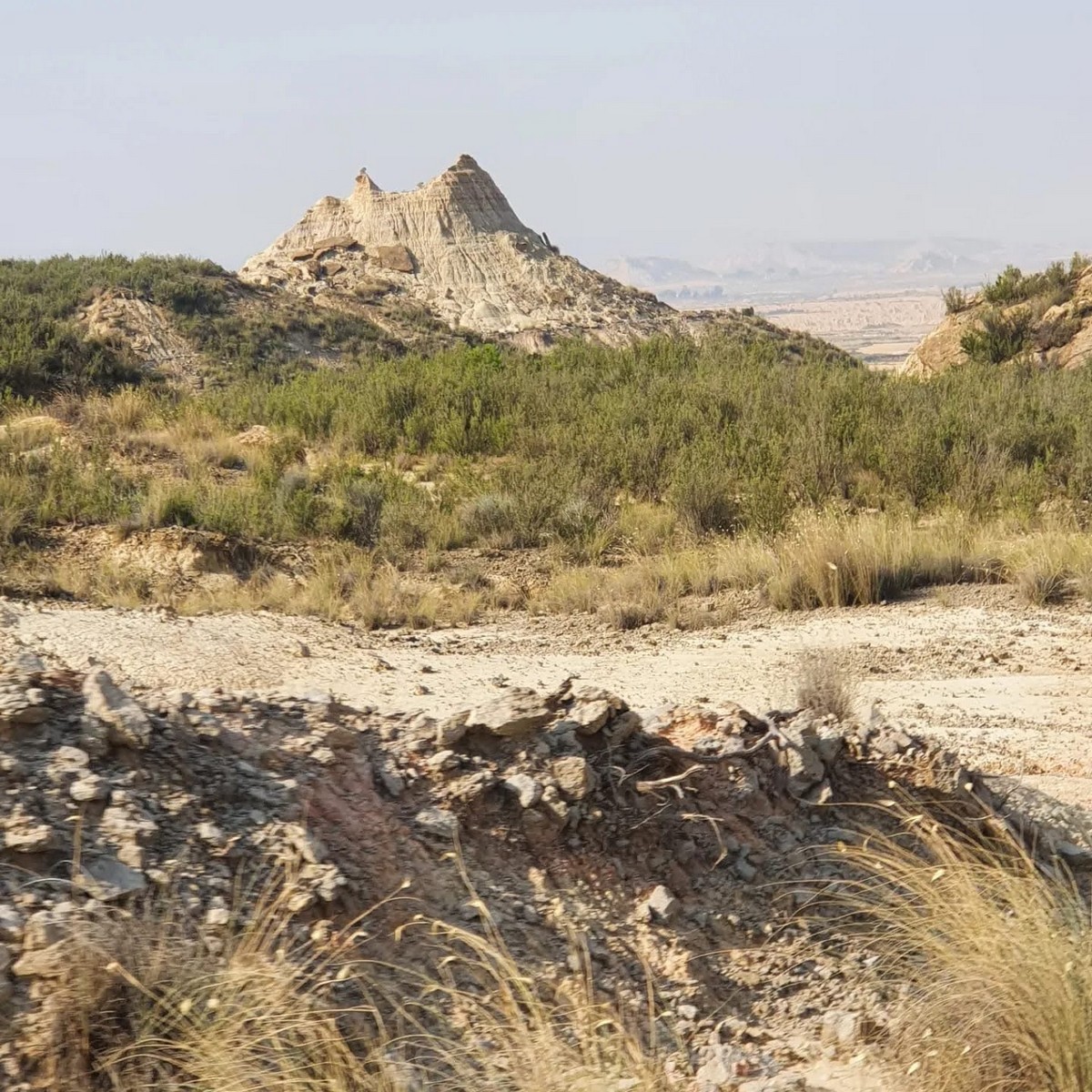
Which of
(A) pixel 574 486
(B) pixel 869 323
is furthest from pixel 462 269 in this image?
(B) pixel 869 323

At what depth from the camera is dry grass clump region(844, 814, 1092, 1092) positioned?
9.25 ft

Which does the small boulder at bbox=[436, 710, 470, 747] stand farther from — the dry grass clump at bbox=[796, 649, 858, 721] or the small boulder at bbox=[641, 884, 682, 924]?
the dry grass clump at bbox=[796, 649, 858, 721]

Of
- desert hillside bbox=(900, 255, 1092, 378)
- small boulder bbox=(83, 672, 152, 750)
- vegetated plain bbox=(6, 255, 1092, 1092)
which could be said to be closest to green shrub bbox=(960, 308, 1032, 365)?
desert hillside bbox=(900, 255, 1092, 378)

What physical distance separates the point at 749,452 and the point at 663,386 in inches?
155

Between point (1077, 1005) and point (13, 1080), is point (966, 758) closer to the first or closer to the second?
point (1077, 1005)

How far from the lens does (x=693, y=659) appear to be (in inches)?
279

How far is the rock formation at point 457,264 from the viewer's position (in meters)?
37.1

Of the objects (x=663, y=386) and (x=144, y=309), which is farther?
(x=144, y=309)

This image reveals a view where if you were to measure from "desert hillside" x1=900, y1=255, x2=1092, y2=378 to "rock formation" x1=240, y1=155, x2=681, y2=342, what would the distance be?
15.9m

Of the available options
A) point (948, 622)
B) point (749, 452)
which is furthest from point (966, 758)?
point (749, 452)

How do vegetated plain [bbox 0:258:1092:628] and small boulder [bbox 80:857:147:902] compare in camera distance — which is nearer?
small boulder [bbox 80:857:147:902]

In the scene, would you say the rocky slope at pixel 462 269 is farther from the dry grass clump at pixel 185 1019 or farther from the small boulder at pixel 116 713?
the dry grass clump at pixel 185 1019

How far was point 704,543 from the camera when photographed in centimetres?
1014

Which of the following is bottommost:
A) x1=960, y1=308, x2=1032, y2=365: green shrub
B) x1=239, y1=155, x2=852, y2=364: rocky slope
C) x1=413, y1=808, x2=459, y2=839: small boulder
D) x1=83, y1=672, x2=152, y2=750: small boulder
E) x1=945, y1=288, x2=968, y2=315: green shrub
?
x1=413, y1=808, x2=459, y2=839: small boulder
